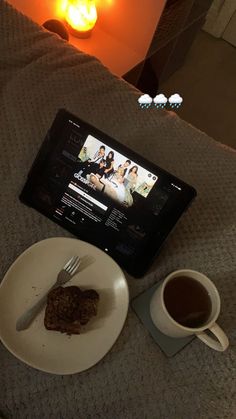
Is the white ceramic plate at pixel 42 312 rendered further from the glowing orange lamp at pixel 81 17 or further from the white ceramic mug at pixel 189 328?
the glowing orange lamp at pixel 81 17

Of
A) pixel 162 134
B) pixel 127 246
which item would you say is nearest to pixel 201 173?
pixel 162 134

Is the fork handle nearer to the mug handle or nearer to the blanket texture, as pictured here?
the blanket texture

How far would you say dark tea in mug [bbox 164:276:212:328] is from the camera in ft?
2.07

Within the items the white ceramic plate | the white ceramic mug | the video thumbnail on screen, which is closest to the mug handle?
the white ceramic mug

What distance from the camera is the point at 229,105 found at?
5.93 feet

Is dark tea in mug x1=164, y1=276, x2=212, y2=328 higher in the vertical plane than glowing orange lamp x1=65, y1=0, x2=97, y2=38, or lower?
lower

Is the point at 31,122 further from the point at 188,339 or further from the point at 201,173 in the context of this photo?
the point at 188,339

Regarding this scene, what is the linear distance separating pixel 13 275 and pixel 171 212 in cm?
26

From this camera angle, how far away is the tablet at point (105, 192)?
2.23ft

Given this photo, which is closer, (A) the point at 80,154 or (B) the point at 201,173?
(A) the point at 80,154

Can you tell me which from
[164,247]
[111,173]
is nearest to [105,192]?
[111,173]

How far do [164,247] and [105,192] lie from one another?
0.47ft

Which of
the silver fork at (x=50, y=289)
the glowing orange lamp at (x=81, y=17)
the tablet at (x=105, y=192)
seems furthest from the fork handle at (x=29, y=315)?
the glowing orange lamp at (x=81, y=17)

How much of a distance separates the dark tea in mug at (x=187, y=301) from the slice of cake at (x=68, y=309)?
112mm
